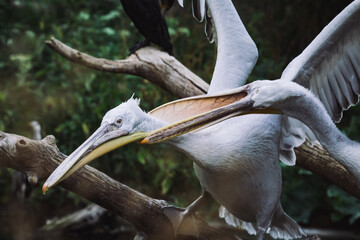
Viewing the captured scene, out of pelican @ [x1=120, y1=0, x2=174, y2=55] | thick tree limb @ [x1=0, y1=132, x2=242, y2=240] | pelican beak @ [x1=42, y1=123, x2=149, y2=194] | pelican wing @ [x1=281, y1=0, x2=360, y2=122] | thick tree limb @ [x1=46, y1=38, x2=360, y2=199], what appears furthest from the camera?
pelican @ [x1=120, y1=0, x2=174, y2=55]

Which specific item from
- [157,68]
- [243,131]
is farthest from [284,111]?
[157,68]

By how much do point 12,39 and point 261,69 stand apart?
8.04 feet

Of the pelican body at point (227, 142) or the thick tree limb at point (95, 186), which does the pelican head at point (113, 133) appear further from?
the thick tree limb at point (95, 186)

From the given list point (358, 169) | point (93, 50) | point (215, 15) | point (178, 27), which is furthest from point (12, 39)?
point (358, 169)

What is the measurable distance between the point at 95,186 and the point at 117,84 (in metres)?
2.43

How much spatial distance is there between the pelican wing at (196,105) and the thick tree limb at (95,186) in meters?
0.32

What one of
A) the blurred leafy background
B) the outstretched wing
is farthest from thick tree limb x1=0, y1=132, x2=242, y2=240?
the blurred leafy background

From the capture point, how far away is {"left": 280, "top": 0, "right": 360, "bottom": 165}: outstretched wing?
71.5 inches

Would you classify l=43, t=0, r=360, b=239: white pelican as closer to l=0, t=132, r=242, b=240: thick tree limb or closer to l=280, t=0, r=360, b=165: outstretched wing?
l=280, t=0, r=360, b=165: outstretched wing

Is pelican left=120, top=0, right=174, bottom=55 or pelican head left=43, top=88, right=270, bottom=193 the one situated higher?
pelican head left=43, top=88, right=270, bottom=193

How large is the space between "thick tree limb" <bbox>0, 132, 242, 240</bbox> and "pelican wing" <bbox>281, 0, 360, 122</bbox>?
0.64 meters

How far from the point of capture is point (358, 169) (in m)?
1.65

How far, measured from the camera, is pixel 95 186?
175 cm

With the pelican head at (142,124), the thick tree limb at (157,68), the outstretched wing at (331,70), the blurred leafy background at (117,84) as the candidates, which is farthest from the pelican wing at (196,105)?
the blurred leafy background at (117,84)
